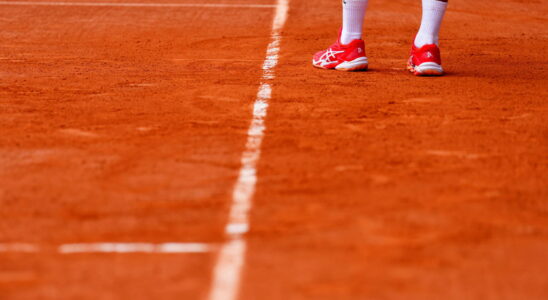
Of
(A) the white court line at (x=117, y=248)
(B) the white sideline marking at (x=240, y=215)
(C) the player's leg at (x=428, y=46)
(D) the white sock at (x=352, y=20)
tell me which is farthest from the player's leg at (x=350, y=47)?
(A) the white court line at (x=117, y=248)

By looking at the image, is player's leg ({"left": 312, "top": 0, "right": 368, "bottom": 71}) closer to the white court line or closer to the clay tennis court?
the clay tennis court

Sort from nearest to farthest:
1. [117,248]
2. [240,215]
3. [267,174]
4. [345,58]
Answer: [117,248]
[240,215]
[267,174]
[345,58]

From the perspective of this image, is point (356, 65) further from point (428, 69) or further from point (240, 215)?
point (240, 215)

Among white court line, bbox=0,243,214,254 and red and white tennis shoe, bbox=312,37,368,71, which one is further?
red and white tennis shoe, bbox=312,37,368,71

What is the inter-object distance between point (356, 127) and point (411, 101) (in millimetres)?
594

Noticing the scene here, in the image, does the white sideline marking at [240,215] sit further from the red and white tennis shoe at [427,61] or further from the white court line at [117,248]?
the red and white tennis shoe at [427,61]

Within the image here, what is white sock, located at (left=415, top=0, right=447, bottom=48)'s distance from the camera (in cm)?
466

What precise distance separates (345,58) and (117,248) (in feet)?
9.16

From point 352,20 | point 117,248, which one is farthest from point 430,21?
point 117,248

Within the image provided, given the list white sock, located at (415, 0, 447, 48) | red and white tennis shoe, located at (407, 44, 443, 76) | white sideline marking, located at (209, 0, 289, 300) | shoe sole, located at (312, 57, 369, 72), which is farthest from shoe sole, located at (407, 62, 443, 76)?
white sideline marking, located at (209, 0, 289, 300)

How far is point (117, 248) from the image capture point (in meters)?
2.28

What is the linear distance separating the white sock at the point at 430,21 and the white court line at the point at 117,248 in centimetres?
275

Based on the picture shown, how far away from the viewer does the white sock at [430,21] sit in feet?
15.3

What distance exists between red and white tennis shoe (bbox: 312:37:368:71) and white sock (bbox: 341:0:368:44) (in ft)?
0.17
